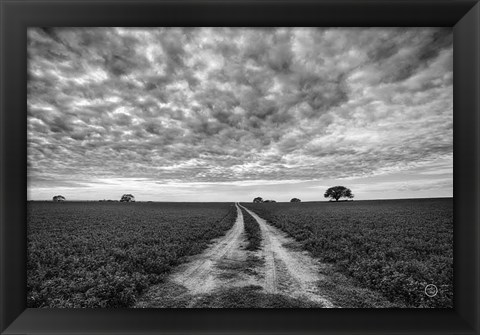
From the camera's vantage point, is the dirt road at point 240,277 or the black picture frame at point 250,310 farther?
the dirt road at point 240,277

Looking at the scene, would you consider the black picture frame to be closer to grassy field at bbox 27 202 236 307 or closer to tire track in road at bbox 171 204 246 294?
grassy field at bbox 27 202 236 307

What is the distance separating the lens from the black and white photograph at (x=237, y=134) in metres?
5.32

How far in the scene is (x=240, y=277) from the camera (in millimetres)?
6613

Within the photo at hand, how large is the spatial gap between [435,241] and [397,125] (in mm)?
6452

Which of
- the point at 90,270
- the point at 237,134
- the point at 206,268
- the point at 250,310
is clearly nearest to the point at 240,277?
the point at 206,268

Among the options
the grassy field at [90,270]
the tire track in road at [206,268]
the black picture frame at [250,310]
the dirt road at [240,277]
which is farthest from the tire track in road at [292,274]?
the grassy field at [90,270]

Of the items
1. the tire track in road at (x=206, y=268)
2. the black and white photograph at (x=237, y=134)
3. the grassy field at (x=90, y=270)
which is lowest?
the tire track in road at (x=206, y=268)

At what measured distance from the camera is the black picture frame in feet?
14.2

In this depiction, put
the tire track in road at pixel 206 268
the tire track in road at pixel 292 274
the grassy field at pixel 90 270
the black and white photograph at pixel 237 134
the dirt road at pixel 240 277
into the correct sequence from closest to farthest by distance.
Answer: the grassy field at pixel 90 270 < the black and white photograph at pixel 237 134 < the dirt road at pixel 240 277 < the tire track in road at pixel 292 274 < the tire track in road at pixel 206 268

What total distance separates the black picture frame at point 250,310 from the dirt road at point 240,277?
1.00m

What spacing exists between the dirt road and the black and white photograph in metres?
0.06

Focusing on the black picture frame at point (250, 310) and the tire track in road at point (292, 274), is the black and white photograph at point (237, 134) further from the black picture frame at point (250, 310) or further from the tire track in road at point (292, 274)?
the black picture frame at point (250, 310)

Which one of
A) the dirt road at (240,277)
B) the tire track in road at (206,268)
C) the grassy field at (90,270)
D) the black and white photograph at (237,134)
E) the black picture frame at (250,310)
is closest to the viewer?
the black picture frame at (250,310)
